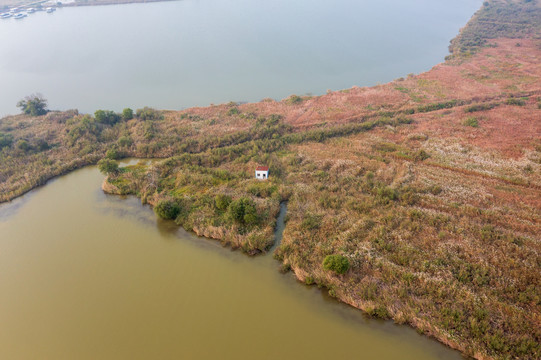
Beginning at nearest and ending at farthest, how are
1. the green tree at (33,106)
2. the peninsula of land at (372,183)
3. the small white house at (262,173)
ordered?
the peninsula of land at (372,183), the small white house at (262,173), the green tree at (33,106)

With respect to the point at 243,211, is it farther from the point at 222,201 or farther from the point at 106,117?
the point at 106,117

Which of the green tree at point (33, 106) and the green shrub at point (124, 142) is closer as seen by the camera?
the green shrub at point (124, 142)

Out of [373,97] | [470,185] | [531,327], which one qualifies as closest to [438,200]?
[470,185]

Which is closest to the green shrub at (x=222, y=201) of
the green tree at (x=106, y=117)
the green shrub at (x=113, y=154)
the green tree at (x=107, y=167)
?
the green tree at (x=107, y=167)

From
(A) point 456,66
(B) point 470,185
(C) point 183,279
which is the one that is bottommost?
(C) point 183,279

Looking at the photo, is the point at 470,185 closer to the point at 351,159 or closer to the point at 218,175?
the point at 351,159

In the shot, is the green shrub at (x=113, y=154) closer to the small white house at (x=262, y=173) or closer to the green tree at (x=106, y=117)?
the green tree at (x=106, y=117)

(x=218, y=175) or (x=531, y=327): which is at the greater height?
(x=218, y=175)
